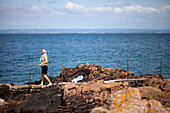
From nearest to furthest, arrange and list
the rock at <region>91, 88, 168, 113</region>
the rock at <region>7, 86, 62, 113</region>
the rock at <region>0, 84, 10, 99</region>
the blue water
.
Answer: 1. the rock at <region>91, 88, 168, 113</region>
2. the rock at <region>7, 86, 62, 113</region>
3. the rock at <region>0, 84, 10, 99</region>
4. the blue water

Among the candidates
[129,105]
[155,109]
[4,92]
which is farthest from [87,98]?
[4,92]

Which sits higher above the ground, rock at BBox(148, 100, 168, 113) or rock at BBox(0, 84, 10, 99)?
rock at BBox(148, 100, 168, 113)

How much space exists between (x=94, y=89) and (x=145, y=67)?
2029cm

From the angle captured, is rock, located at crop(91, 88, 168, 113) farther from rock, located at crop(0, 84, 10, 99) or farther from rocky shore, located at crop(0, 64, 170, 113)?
rock, located at crop(0, 84, 10, 99)

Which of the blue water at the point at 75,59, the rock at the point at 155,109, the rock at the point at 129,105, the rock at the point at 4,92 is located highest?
the rock at the point at 129,105

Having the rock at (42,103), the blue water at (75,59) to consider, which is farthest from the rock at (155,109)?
the blue water at (75,59)

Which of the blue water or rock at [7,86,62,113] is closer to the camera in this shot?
rock at [7,86,62,113]

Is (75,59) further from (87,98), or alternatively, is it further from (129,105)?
(129,105)

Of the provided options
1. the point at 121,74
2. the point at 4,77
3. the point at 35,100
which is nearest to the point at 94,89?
the point at 35,100

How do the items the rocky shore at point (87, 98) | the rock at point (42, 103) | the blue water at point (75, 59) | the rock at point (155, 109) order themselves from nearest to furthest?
1. the rock at point (155, 109)
2. the rocky shore at point (87, 98)
3. the rock at point (42, 103)
4. the blue water at point (75, 59)

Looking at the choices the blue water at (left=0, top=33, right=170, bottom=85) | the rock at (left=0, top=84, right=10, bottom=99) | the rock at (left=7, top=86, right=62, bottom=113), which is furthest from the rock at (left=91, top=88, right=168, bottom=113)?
the rock at (left=0, top=84, right=10, bottom=99)

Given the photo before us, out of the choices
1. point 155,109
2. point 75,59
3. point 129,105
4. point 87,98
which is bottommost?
point 75,59

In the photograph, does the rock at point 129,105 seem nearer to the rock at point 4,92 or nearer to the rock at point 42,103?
the rock at point 42,103

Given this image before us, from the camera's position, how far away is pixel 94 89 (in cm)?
797
